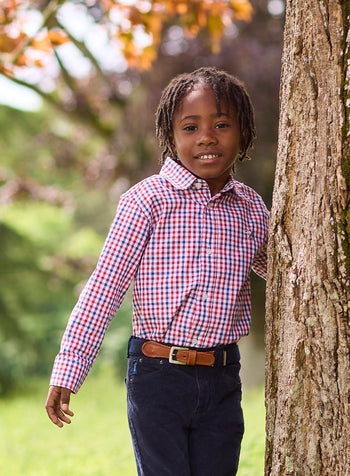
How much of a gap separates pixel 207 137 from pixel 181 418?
0.87 m

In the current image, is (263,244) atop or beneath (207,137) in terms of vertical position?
beneath

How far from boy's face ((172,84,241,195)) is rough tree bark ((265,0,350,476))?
11.1 inches

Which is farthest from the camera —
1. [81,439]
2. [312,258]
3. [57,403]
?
[81,439]

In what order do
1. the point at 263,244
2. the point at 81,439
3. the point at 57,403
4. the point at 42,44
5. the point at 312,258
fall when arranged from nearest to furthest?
the point at 312,258 → the point at 57,403 → the point at 263,244 → the point at 42,44 → the point at 81,439

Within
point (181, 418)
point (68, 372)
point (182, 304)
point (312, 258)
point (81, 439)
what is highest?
point (312, 258)

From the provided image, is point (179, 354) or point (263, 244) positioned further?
point (263, 244)

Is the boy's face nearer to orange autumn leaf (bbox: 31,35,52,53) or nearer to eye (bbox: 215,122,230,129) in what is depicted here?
eye (bbox: 215,122,230,129)

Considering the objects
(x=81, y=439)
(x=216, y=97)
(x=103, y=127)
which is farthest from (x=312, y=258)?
(x=103, y=127)

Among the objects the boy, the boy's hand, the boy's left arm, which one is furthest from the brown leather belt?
the boy's left arm

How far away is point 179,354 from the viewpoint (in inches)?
77.1

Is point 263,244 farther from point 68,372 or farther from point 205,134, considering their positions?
point 68,372

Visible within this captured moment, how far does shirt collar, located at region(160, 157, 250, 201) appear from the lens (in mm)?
2072

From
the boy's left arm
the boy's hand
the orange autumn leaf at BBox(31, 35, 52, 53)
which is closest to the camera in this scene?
the boy's hand

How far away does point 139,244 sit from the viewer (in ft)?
6.62
